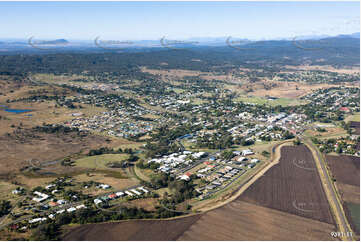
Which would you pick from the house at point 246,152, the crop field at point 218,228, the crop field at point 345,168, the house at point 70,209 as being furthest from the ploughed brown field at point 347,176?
the house at point 70,209

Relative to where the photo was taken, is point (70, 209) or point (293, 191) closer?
point (70, 209)

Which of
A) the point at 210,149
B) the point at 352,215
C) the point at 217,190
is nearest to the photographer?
the point at 352,215

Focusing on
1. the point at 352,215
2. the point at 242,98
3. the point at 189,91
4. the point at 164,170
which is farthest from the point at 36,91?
the point at 352,215

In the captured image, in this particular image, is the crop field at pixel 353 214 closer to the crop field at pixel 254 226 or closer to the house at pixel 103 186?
the crop field at pixel 254 226

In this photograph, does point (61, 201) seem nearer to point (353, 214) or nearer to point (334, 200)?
point (334, 200)

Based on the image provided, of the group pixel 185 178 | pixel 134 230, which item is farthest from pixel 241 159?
pixel 134 230

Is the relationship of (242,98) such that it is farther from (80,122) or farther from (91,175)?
(91,175)

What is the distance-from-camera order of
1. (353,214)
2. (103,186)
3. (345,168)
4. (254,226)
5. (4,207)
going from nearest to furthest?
(254,226)
(353,214)
(4,207)
(103,186)
(345,168)
